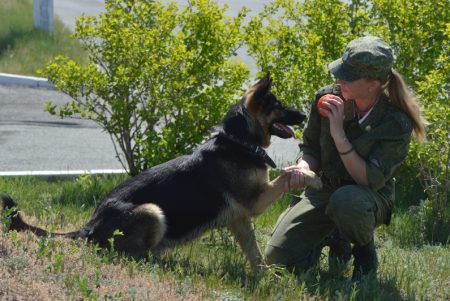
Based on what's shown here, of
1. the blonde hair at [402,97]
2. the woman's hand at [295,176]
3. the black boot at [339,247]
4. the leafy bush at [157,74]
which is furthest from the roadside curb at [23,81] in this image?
the blonde hair at [402,97]

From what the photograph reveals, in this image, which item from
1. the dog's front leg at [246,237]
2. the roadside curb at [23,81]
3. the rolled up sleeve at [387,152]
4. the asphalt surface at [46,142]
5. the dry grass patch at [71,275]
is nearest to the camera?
the dry grass patch at [71,275]

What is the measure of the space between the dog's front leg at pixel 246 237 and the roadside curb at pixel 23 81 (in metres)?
6.93

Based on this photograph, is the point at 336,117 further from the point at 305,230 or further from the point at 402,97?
the point at 305,230

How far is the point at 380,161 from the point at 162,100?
244 centimetres

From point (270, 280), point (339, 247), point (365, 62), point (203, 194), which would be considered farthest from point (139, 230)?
point (365, 62)

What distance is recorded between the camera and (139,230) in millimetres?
5480

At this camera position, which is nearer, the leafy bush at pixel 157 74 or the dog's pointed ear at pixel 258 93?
the dog's pointed ear at pixel 258 93

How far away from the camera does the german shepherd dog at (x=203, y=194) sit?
548cm

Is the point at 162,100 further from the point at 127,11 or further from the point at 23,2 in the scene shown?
the point at 23,2

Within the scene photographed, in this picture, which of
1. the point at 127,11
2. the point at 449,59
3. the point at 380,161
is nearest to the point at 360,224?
the point at 380,161

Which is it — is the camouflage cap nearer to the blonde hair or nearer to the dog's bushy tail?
the blonde hair

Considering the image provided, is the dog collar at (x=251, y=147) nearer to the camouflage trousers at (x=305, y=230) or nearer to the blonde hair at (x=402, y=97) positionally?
the camouflage trousers at (x=305, y=230)

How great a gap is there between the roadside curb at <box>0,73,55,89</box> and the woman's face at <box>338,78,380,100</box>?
7641 millimetres

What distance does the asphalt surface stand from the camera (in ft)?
29.2
